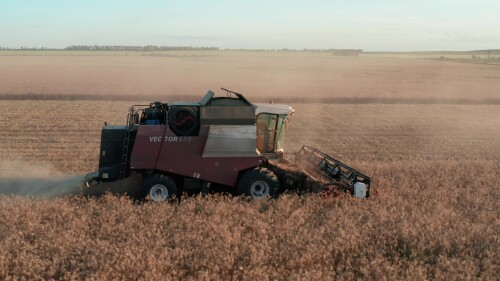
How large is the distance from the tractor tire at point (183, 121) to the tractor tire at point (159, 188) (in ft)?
3.01

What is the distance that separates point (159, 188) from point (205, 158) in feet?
3.40

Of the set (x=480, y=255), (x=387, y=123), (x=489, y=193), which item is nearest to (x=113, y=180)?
(x=480, y=255)

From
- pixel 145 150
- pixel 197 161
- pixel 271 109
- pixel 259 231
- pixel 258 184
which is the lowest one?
pixel 259 231

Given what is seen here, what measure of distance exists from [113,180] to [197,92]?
27862mm

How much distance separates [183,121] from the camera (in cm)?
927

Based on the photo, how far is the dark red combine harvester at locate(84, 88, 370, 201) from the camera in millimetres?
9266

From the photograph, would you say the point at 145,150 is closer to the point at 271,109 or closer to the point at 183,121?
the point at 183,121

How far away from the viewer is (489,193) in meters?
9.83

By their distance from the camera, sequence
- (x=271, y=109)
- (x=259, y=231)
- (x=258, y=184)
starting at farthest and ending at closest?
1. (x=271, y=109)
2. (x=258, y=184)
3. (x=259, y=231)

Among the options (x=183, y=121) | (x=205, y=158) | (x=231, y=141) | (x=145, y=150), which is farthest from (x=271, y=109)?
(x=145, y=150)

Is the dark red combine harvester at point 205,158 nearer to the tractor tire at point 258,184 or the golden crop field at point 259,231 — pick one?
the tractor tire at point 258,184

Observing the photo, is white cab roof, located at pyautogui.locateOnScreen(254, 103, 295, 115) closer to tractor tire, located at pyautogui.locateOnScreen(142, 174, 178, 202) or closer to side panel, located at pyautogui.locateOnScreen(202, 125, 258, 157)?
side panel, located at pyautogui.locateOnScreen(202, 125, 258, 157)

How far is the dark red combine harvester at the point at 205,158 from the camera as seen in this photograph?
30.4 feet

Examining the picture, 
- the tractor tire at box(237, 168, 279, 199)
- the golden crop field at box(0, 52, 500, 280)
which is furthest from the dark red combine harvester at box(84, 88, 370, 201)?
the golden crop field at box(0, 52, 500, 280)
